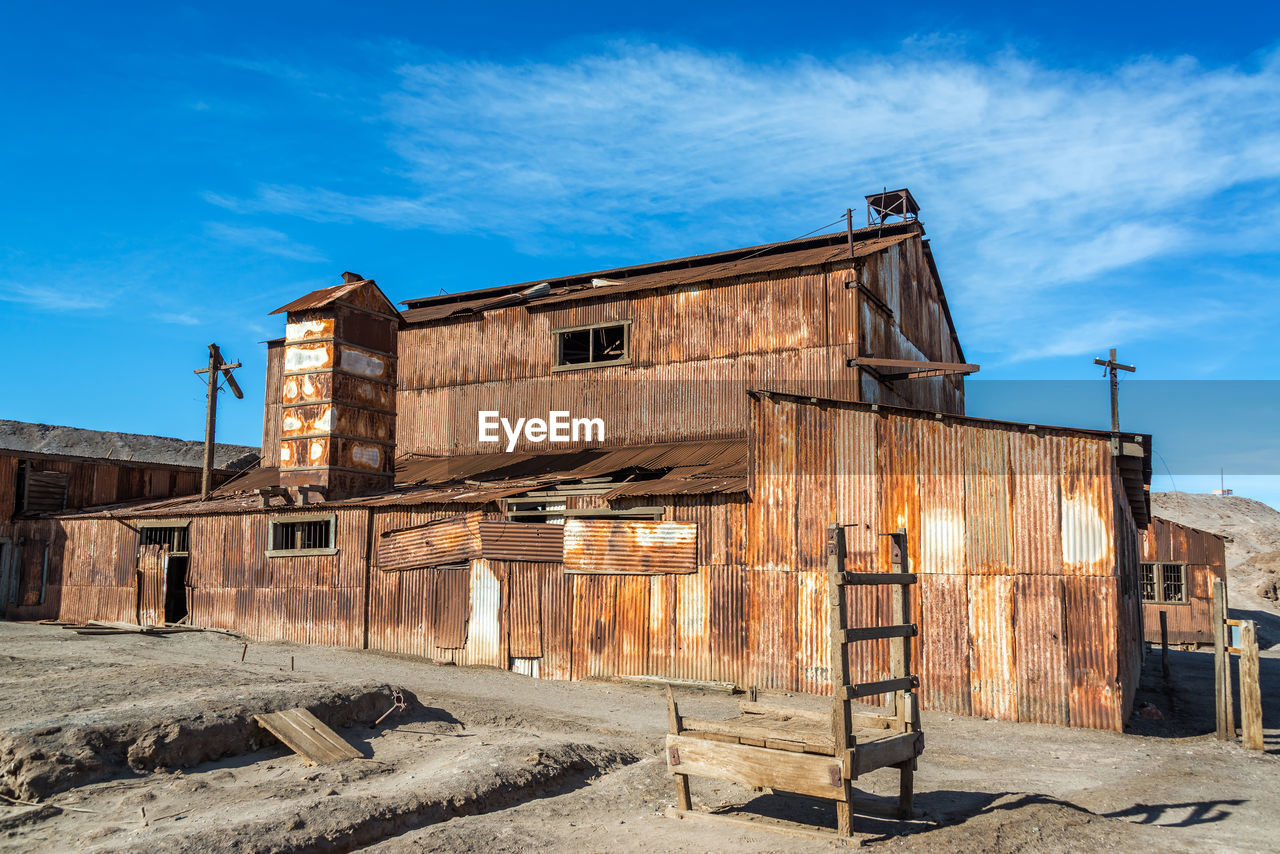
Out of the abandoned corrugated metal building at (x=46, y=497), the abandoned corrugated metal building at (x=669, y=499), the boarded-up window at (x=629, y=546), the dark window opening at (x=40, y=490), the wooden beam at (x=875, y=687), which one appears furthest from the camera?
the dark window opening at (x=40, y=490)

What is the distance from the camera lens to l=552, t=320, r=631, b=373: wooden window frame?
2641cm

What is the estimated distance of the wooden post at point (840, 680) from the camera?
26.3ft

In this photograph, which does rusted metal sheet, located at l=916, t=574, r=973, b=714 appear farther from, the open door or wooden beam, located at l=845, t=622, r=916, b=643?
the open door

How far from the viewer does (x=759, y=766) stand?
27.6ft

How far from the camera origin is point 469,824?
29.0 feet

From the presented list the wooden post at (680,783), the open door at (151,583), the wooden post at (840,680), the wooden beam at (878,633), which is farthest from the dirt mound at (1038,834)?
the open door at (151,583)

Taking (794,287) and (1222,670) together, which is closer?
(1222,670)

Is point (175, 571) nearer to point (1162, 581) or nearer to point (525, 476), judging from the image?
point (525, 476)

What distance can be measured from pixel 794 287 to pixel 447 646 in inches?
492

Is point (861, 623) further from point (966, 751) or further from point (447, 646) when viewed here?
point (447, 646)

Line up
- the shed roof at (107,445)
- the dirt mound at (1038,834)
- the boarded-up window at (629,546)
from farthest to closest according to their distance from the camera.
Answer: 1. the shed roof at (107,445)
2. the boarded-up window at (629,546)
3. the dirt mound at (1038,834)

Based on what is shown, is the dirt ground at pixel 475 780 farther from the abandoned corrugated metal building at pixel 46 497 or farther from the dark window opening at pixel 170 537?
the abandoned corrugated metal building at pixel 46 497

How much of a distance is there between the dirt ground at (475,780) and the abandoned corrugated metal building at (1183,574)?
18075mm

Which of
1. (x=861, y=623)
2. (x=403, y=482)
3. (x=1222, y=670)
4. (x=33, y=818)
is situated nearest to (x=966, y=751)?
(x=861, y=623)
